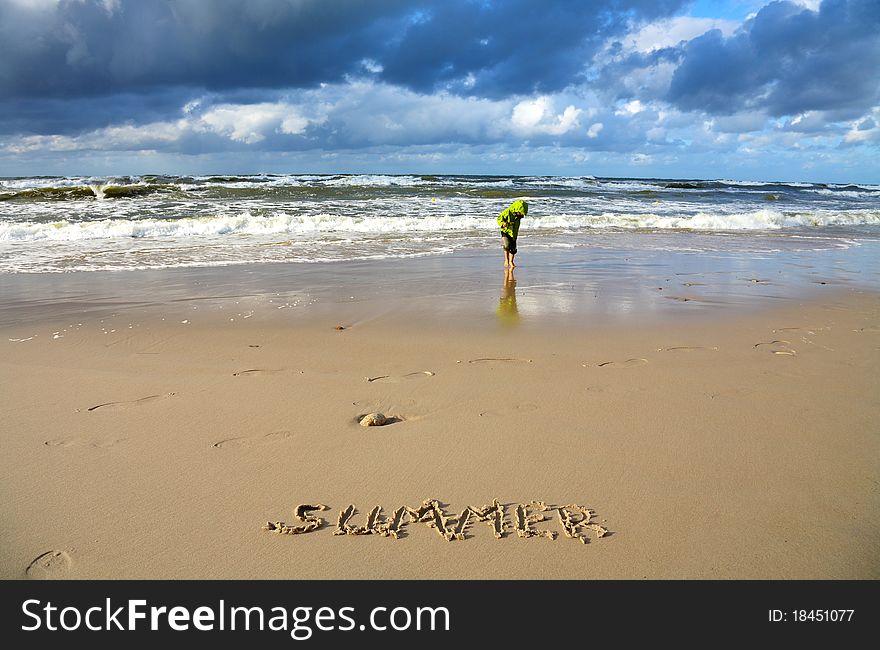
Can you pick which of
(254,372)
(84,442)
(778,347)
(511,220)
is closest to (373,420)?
(254,372)

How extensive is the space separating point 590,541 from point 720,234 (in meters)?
16.4

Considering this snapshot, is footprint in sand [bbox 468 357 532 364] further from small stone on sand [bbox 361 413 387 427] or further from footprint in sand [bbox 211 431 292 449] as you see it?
footprint in sand [bbox 211 431 292 449]

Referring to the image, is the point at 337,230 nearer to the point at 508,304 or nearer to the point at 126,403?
the point at 508,304

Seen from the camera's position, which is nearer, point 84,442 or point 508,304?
point 84,442

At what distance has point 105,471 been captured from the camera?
9.43ft

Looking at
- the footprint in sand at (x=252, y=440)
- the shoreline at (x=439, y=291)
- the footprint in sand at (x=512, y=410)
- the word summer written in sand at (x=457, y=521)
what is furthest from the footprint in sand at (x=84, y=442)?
the shoreline at (x=439, y=291)

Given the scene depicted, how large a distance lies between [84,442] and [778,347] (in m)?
5.06

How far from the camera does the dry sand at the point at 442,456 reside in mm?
2260

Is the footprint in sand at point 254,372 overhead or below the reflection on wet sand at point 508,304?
below

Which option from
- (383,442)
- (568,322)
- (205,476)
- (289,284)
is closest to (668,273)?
(568,322)

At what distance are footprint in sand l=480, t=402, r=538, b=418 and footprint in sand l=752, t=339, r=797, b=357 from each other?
8.17 feet

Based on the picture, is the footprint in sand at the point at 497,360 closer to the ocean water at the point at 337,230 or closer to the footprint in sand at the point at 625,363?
the footprint in sand at the point at 625,363

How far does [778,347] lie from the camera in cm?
509
